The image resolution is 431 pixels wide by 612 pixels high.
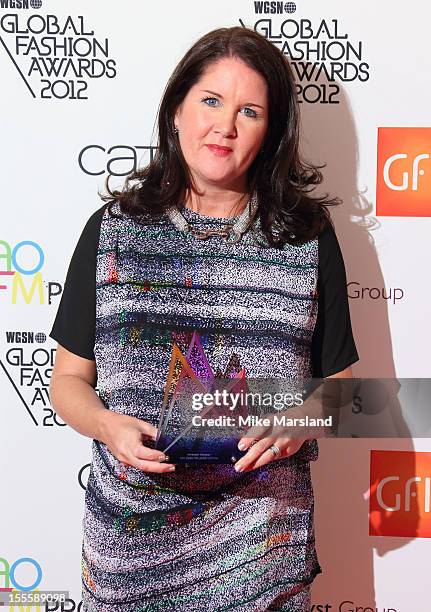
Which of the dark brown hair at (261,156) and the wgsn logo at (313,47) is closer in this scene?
the dark brown hair at (261,156)

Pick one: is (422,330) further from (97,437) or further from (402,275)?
(97,437)

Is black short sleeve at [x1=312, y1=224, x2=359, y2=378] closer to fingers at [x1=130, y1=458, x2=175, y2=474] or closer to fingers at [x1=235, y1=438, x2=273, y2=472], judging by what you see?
fingers at [x1=235, y1=438, x2=273, y2=472]

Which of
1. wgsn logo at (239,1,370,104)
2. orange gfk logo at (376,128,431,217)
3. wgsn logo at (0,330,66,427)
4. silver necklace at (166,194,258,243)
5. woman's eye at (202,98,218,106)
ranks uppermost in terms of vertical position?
wgsn logo at (239,1,370,104)

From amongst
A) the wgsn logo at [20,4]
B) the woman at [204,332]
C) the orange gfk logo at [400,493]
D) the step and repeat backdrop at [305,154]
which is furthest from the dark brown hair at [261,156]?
the orange gfk logo at [400,493]

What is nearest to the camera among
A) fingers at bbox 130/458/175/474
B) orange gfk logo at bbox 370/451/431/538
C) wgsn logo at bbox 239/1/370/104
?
fingers at bbox 130/458/175/474

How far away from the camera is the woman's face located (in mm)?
1195

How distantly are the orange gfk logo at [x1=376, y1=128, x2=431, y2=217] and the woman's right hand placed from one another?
2.39 feet

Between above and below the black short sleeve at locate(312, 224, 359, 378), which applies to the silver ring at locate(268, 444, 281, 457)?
below

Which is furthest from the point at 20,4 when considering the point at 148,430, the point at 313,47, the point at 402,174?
the point at 148,430

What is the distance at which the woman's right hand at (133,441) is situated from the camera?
3.35ft

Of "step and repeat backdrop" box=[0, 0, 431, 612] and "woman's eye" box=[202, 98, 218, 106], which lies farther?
"step and repeat backdrop" box=[0, 0, 431, 612]

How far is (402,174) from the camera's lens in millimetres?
1581

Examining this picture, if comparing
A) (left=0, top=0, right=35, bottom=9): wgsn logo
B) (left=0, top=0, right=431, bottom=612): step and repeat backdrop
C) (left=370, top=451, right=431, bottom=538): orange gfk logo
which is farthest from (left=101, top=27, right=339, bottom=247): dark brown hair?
(left=370, top=451, right=431, bottom=538): orange gfk logo

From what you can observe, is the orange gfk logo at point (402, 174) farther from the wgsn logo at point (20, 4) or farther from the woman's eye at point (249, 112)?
the wgsn logo at point (20, 4)
